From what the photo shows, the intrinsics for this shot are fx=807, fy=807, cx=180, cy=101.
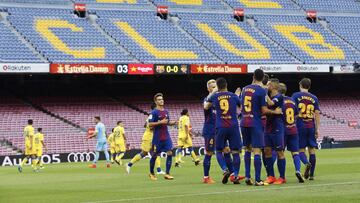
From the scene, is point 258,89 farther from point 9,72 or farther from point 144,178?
point 9,72

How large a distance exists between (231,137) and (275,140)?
1.04 metres

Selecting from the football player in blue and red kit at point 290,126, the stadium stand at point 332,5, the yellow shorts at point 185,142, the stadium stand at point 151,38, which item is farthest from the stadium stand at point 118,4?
the football player in blue and red kit at point 290,126

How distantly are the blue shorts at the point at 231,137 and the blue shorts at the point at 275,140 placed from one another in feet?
2.17

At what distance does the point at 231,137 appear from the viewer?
1916cm

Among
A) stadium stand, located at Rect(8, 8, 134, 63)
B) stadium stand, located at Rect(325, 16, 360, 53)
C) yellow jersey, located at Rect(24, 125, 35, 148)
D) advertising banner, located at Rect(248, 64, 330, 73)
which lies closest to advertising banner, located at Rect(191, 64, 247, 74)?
advertising banner, located at Rect(248, 64, 330, 73)

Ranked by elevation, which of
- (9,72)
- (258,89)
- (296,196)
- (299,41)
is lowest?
(296,196)

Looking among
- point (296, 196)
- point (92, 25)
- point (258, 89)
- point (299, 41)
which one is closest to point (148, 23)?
point (92, 25)

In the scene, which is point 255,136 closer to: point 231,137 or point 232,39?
point 231,137

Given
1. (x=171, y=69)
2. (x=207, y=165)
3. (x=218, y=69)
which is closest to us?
(x=207, y=165)

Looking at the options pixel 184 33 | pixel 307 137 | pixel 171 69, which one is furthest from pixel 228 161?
pixel 184 33

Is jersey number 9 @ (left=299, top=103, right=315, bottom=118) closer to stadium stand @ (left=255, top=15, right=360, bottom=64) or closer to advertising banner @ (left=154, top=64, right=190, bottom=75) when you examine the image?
advertising banner @ (left=154, top=64, right=190, bottom=75)

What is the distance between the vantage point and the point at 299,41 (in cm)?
6050

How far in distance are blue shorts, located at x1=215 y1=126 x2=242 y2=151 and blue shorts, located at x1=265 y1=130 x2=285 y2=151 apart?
663 millimetres

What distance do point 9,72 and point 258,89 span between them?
29.9m
